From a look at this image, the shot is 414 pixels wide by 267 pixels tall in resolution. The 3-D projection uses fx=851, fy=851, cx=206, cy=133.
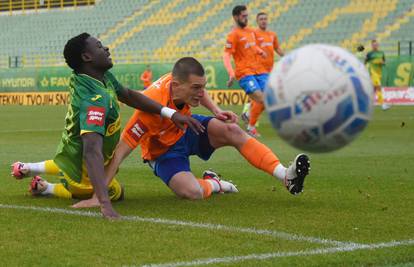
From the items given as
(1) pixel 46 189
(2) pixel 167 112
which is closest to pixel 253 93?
(1) pixel 46 189

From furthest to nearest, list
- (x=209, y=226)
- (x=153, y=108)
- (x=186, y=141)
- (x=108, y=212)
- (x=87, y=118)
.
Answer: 1. (x=186, y=141)
2. (x=153, y=108)
3. (x=87, y=118)
4. (x=108, y=212)
5. (x=209, y=226)

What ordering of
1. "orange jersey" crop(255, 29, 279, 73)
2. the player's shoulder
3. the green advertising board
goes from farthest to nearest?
the green advertising board
"orange jersey" crop(255, 29, 279, 73)
the player's shoulder

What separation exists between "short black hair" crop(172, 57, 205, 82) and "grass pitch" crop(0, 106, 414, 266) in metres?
1.02

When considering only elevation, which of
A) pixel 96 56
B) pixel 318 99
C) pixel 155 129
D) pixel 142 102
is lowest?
pixel 155 129

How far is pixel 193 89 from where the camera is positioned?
664cm

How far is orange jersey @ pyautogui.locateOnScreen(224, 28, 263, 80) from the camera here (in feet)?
48.8

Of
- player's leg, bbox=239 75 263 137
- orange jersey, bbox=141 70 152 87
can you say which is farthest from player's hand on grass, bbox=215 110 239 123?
orange jersey, bbox=141 70 152 87

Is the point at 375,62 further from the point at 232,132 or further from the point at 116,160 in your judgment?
the point at 116,160

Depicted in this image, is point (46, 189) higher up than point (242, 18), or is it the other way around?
point (242, 18)

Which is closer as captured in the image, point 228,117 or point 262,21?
point 228,117

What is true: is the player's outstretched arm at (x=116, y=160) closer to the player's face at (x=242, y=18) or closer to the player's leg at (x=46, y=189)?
the player's leg at (x=46, y=189)

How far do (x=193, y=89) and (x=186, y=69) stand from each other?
0.17m

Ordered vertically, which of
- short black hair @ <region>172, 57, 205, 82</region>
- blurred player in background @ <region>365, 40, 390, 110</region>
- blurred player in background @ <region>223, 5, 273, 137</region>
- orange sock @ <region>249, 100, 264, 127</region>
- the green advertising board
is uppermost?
short black hair @ <region>172, 57, 205, 82</region>

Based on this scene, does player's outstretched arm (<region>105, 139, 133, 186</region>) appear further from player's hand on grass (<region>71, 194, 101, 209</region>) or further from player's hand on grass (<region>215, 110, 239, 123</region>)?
player's hand on grass (<region>215, 110, 239, 123</region>)
